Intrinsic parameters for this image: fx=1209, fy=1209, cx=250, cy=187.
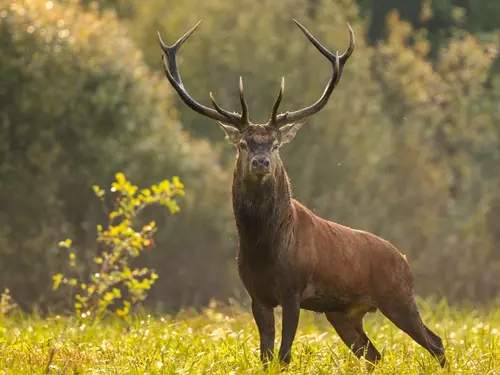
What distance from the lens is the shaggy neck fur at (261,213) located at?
8.43m

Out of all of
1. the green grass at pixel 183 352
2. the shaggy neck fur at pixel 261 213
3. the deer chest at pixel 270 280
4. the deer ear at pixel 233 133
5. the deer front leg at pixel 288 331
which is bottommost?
the green grass at pixel 183 352

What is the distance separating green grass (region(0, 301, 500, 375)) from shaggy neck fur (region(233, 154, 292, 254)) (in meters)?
0.72

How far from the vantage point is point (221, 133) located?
3356 centimetres

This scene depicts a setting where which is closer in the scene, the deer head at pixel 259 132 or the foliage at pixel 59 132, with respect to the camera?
the deer head at pixel 259 132

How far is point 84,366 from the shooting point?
8211 millimetres

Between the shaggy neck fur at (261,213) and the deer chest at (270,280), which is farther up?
the shaggy neck fur at (261,213)

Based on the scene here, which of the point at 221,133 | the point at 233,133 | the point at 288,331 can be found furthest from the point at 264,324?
the point at 221,133

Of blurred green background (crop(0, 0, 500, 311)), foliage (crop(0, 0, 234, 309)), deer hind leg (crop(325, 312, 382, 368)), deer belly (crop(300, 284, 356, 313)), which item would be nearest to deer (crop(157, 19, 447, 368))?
deer belly (crop(300, 284, 356, 313))

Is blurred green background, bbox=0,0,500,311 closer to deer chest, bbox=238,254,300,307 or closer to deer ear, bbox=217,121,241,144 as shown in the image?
deer ear, bbox=217,121,241,144

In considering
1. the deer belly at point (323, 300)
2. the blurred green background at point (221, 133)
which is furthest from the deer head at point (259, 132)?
the blurred green background at point (221, 133)

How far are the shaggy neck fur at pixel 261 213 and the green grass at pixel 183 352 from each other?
0.72 m

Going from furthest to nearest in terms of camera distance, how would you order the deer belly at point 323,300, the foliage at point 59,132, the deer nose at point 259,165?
the foliage at point 59,132, the deer belly at point 323,300, the deer nose at point 259,165

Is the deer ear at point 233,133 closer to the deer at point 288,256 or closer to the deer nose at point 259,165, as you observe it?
the deer at point 288,256

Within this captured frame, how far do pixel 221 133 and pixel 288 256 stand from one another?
25272 mm
